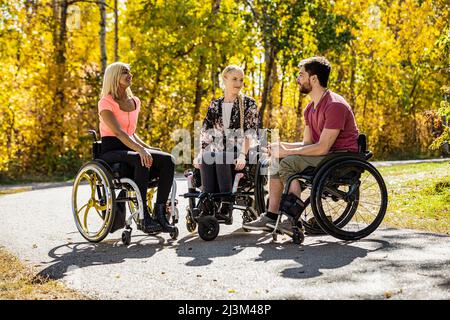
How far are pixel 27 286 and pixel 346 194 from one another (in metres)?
2.57

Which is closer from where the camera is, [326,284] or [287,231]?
[326,284]

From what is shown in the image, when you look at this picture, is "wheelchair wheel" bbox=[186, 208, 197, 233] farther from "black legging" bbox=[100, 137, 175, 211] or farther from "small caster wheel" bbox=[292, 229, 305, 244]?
"small caster wheel" bbox=[292, 229, 305, 244]

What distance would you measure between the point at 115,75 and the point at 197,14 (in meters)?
14.0

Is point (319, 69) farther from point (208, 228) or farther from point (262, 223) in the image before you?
point (208, 228)

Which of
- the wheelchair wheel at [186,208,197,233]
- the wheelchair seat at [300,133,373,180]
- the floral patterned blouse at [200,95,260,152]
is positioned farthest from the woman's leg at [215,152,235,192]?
the wheelchair seat at [300,133,373,180]

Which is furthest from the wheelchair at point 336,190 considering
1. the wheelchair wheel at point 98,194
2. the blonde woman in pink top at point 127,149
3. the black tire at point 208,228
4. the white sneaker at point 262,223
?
the wheelchair wheel at point 98,194

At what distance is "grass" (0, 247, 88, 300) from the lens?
4114mm

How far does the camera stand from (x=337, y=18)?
18328mm

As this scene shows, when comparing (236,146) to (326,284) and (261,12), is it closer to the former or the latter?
(326,284)

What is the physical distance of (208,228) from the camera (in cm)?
600

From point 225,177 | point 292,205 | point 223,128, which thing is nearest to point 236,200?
point 225,177

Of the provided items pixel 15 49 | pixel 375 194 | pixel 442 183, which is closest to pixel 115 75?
pixel 375 194

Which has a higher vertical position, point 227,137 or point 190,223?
point 227,137

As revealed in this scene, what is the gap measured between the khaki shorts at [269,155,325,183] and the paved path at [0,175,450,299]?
581mm
